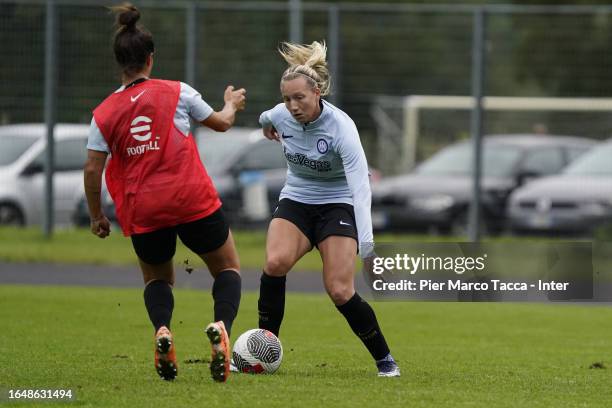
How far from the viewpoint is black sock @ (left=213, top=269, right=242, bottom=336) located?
8.12 meters

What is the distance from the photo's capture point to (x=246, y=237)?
65.4 feet

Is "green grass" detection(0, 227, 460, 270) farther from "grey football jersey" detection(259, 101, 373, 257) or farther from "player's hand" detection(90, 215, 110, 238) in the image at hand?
"player's hand" detection(90, 215, 110, 238)

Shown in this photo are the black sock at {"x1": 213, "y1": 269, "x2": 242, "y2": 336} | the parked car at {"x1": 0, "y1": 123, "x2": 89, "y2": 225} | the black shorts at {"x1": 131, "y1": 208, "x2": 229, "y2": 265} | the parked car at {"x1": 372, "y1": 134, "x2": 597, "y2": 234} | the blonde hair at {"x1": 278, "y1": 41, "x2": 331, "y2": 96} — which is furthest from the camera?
the parked car at {"x1": 372, "y1": 134, "x2": 597, "y2": 234}

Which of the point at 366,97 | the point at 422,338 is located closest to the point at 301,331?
the point at 422,338

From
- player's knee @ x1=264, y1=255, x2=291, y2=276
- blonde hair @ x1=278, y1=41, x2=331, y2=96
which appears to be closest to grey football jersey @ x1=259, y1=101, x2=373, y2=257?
blonde hair @ x1=278, y1=41, x2=331, y2=96

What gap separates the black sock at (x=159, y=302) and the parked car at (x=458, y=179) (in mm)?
12201

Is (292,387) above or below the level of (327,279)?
below

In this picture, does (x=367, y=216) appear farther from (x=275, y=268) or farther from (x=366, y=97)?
(x=366, y=97)

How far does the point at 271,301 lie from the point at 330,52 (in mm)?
11195

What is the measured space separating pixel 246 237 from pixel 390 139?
2749 millimetres

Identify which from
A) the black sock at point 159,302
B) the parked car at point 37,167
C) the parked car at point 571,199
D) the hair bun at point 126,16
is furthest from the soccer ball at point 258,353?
the parked car at point 37,167

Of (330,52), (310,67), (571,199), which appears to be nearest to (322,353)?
(310,67)

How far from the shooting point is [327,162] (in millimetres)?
8469

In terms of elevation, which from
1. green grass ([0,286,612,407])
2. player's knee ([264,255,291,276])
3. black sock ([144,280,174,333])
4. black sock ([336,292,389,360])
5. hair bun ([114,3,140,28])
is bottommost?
green grass ([0,286,612,407])
